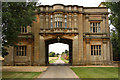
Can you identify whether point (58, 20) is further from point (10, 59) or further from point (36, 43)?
point (10, 59)

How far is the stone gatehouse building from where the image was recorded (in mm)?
25266

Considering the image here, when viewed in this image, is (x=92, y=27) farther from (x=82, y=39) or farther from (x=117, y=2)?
(x=117, y=2)

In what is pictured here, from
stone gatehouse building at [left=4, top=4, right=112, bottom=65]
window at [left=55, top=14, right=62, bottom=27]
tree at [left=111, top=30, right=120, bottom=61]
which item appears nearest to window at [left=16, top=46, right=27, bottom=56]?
stone gatehouse building at [left=4, top=4, right=112, bottom=65]

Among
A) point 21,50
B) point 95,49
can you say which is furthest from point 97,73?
point 21,50

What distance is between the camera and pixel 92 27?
26594 mm

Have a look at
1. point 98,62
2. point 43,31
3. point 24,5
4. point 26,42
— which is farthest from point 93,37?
point 24,5

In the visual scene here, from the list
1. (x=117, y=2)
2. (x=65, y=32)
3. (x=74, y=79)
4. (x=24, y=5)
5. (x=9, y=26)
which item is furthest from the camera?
(x=65, y=32)

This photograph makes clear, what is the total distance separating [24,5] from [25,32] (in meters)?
10.6

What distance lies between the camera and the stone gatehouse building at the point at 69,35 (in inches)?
995

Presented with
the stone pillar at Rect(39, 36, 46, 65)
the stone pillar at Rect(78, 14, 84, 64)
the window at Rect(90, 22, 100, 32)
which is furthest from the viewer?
the window at Rect(90, 22, 100, 32)

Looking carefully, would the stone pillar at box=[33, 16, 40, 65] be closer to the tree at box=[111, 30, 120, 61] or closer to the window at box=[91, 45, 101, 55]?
the window at box=[91, 45, 101, 55]

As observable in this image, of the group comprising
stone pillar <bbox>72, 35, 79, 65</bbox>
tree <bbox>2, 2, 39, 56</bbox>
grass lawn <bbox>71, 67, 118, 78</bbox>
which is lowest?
grass lawn <bbox>71, 67, 118, 78</bbox>

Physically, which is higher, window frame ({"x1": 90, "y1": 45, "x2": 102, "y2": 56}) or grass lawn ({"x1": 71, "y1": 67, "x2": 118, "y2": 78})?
window frame ({"x1": 90, "y1": 45, "x2": 102, "y2": 56})

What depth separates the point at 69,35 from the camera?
83.2 ft
